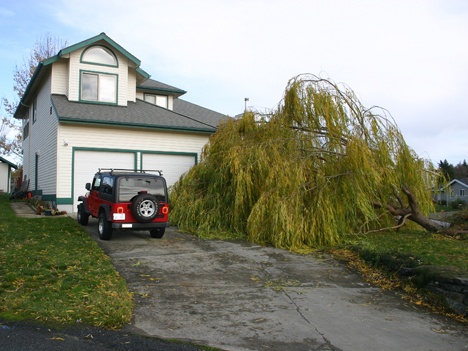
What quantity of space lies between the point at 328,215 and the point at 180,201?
460 centimetres

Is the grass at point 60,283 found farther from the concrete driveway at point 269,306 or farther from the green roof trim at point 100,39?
the green roof trim at point 100,39

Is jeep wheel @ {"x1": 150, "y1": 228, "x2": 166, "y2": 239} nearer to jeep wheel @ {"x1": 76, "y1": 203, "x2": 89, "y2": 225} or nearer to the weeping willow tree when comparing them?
the weeping willow tree

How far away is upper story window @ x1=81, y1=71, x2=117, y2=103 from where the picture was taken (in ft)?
56.4

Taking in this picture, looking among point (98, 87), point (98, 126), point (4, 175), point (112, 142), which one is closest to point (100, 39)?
point (98, 87)

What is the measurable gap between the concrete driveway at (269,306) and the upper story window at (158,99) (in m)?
14.6

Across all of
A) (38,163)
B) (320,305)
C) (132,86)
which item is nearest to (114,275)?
(320,305)

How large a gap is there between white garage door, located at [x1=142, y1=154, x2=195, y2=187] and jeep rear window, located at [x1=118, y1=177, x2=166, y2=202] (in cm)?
646

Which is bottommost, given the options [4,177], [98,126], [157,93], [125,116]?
[4,177]

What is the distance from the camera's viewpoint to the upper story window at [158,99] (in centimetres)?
2269

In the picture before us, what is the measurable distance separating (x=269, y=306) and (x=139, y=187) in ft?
17.5

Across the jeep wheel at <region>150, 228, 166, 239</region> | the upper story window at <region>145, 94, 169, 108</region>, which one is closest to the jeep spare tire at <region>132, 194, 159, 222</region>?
the jeep wheel at <region>150, 228, 166, 239</region>

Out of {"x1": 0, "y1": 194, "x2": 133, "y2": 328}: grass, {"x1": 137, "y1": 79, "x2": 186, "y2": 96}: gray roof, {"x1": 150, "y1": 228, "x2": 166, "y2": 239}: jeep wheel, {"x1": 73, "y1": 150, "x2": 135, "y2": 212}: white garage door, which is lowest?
{"x1": 0, "y1": 194, "x2": 133, "y2": 328}: grass

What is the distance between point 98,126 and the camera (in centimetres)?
1581

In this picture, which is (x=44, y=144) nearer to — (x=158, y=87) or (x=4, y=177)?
(x=158, y=87)
